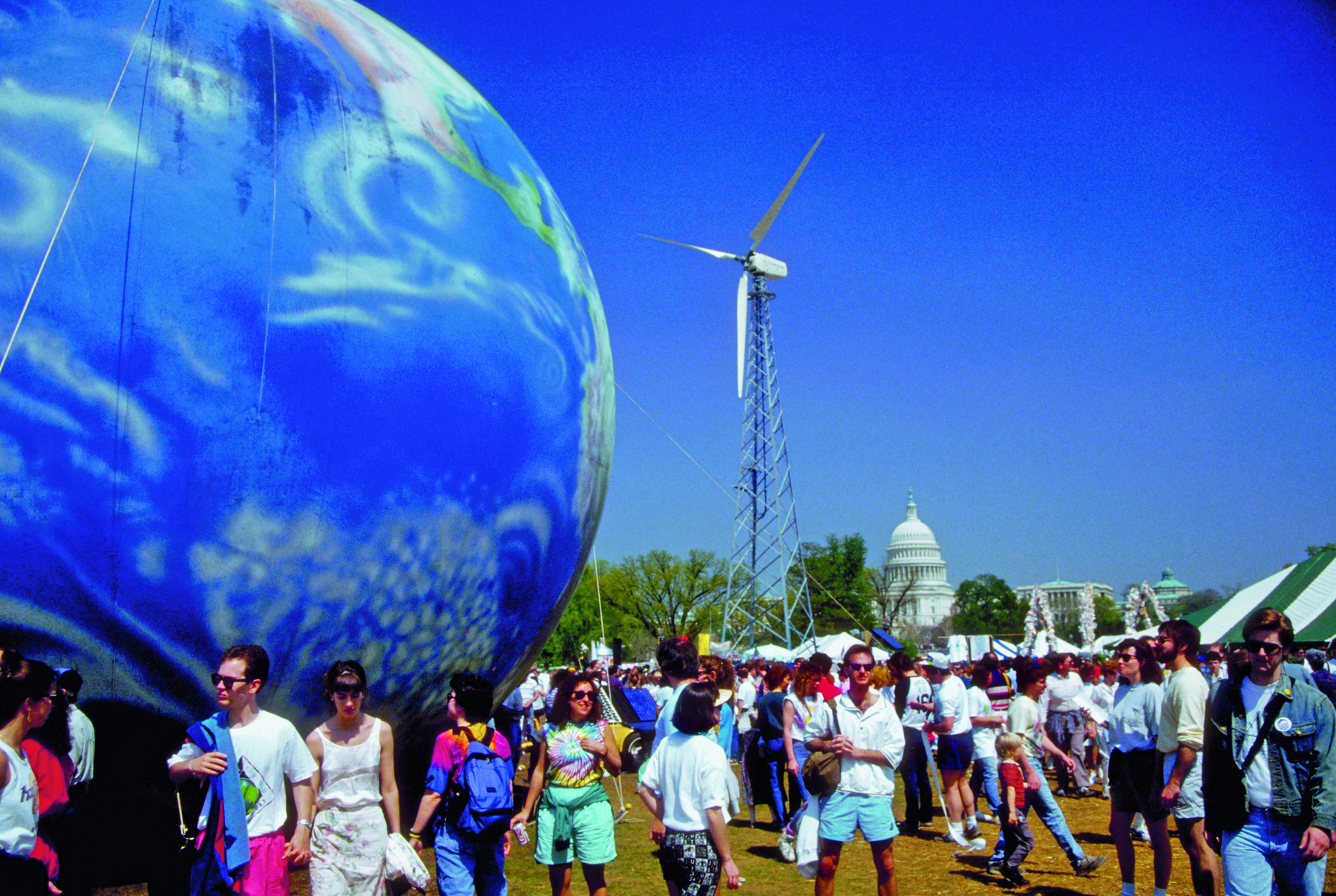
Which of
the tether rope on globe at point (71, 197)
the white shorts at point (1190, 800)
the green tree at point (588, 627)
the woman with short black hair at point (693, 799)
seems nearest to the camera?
the tether rope on globe at point (71, 197)

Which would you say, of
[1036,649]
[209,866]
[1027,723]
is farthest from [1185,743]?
[1036,649]

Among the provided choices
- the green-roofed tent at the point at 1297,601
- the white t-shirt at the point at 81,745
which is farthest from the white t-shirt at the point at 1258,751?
the green-roofed tent at the point at 1297,601

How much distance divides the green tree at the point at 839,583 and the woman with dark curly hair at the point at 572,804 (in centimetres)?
5663

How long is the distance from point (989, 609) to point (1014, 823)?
95.3 meters

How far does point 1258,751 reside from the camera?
4.28m

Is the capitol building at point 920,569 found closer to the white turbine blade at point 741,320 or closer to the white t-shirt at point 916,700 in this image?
the white turbine blade at point 741,320

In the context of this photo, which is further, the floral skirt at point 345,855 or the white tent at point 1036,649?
the white tent at point 1036,649

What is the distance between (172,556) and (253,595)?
0.37 meters

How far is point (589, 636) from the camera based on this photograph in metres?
54.6

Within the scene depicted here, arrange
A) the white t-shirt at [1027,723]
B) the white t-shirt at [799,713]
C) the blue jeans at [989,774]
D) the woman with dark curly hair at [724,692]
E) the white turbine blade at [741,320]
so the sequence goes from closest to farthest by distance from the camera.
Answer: the white t-shirt at [799,713], the white t-shirt at [1027,723], the blue jeans at [989,774], the woman with dark curly hair at [724,692], the white turbine blade at [741,320]

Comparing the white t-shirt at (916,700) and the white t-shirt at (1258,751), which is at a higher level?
the white t-shirt at (1258,751)

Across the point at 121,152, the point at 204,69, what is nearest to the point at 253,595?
the point at 121,152

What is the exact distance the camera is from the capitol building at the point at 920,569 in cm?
14112

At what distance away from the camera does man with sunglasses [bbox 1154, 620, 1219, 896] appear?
213 inches
